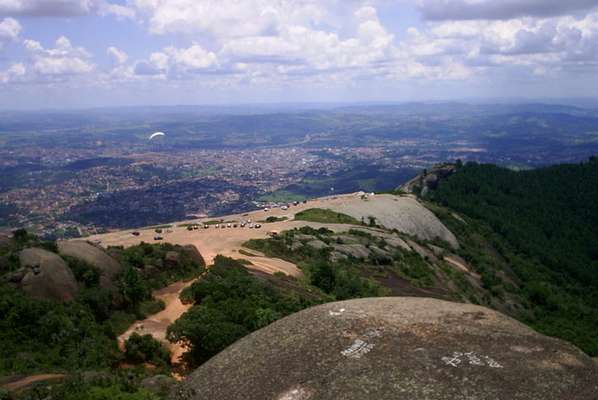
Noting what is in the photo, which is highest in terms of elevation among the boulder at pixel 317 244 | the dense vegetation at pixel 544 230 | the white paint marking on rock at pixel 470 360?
the white paint marking on rock at pixel 470 360

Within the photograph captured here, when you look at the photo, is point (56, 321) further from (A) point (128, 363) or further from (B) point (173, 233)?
(B) point (173, 233)

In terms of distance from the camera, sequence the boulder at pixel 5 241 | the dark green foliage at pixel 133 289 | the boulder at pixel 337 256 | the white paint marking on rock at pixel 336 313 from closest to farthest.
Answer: the white paint marking on rock at pixel 336 313 → the dark green foliage at pixel 133 289 → the boulder at pixel 5 241 → the boulder at pixel 337 256

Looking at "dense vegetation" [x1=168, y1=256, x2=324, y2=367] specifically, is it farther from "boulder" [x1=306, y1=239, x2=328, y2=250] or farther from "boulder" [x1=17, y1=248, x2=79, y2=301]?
"boulder" [x1=306, y1=239, x2=328, y2=250]

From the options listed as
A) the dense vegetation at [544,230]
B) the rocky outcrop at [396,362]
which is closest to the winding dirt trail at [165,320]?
the rocky outcrop at [396,362]

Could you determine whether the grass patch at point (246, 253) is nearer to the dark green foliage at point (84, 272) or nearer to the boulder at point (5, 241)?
the dark green foliage at point (84, 272)

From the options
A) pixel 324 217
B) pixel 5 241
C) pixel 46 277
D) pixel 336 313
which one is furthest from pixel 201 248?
pixel 336 313
